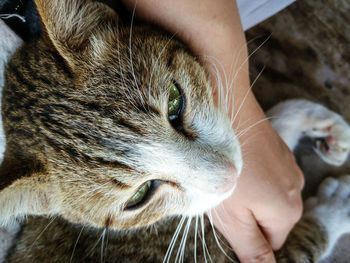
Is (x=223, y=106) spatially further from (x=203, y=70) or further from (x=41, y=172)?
(x=41, y=172)

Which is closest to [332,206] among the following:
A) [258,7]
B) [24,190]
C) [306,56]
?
[306,56]

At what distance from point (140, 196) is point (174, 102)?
0.36 m

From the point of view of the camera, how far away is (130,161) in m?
0.90

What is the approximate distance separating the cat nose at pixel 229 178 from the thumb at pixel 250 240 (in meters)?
0.38

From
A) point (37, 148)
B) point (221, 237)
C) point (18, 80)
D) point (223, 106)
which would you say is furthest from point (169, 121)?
point (221, 237)

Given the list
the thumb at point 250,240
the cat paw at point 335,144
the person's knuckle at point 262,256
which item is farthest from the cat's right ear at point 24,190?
the cat paw at point 335,144

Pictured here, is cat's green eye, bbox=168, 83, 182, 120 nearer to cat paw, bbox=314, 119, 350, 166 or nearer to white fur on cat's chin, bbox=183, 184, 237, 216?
white fur on cat's chin, bbox=183, 184, 237, 216

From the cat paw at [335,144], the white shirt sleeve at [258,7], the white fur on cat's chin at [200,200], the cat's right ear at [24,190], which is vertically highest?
the white shirt sleeve at [258,7]

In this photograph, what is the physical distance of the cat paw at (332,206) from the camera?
1591mm

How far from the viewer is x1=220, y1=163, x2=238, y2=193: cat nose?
988 mm

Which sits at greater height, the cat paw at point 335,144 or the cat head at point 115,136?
the cat paw at point 335,144

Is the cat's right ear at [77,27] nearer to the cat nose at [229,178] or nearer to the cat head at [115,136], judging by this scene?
the cat head at [115,136]

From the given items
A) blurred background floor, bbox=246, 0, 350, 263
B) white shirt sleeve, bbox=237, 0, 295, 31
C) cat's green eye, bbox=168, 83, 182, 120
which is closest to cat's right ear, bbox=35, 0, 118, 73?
cat's green eye, bbox=168, 83, 182, 120

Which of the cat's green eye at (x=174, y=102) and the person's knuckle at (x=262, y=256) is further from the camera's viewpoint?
the person's knuckle at (x=262, y=256)
